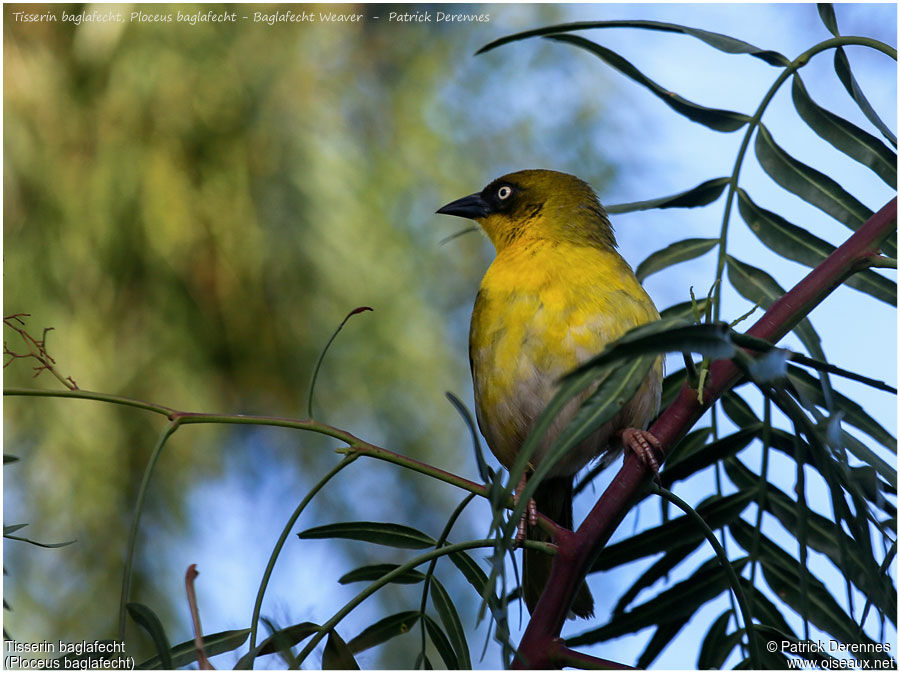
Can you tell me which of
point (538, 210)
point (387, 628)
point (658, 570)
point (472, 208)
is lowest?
point (387, 628)

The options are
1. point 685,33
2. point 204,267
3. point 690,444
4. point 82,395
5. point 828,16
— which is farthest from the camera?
point 204,267

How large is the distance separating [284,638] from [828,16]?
1504 millimetres

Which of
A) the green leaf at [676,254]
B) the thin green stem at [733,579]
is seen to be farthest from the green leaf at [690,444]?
the thin green stem at [733,579]

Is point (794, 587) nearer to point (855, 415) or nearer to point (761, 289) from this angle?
point (855, 415)

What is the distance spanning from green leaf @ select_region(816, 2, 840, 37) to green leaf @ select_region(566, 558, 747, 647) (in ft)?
3.53

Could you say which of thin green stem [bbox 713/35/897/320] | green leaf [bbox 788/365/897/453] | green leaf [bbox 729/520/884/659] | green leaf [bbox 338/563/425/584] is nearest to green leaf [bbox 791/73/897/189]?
thin green stem [bbox 713/35/897/320]

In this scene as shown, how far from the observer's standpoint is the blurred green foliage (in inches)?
160

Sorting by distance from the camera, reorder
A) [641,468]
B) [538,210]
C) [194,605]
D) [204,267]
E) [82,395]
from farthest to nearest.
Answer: [204,267] → [538,210] → [641,468] → [82,395] → [194,605]

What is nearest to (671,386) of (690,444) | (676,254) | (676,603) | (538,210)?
(690,444)

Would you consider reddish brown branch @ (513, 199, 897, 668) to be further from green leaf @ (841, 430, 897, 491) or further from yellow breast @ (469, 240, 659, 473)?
yellow breast @ (469, 240, 659, 473)

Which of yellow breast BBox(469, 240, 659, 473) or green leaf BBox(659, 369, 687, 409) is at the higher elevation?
yellow breast BBox(469, 240, 659, 473)

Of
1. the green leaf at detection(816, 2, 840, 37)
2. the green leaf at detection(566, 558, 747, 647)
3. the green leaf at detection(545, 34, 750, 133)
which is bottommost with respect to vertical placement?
the green leaf at detection(566, 558, 747, 647)

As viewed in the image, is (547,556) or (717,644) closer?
(717,644)

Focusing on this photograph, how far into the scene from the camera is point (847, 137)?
191 centimetres
